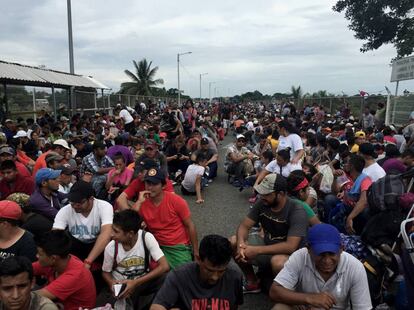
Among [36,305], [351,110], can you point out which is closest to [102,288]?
[36,305]

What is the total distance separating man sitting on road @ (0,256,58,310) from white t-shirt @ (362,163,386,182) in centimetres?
434

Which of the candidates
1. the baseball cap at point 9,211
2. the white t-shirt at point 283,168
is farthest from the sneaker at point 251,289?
the white t-shirt at point 283,168

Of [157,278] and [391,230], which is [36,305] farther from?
[391,230]

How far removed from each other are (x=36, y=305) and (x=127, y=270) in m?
1.12

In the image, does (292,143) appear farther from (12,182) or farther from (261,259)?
(12,182)

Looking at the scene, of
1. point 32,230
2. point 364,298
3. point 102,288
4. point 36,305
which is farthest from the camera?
point 102,288

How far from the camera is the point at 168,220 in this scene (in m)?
4.03

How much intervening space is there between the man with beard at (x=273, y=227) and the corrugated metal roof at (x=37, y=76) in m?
9.51

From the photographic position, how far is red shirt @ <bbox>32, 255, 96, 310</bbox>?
290 cm

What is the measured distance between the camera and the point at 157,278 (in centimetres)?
353

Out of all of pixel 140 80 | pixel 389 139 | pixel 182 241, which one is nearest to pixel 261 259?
pixel 182 241

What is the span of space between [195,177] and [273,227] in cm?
479

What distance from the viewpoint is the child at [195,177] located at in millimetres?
8562

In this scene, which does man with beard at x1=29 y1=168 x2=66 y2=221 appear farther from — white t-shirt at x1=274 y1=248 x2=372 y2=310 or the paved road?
white t-shirt at x1=274 y1=248 x2=372 y2=310
